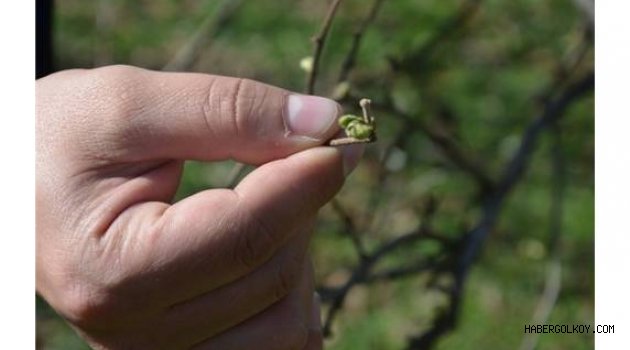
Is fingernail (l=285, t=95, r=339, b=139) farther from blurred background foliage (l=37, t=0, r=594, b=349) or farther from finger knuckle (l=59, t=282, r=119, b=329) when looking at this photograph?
blurred background foliage (l=37, t=0, r=594, b=349)

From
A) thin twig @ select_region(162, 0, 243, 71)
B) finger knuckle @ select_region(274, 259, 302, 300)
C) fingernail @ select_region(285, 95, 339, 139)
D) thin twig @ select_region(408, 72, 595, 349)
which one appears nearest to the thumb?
fingernail @ select_region(285, 95, 339, 139)

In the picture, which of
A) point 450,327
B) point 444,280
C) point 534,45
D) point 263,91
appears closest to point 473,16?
point 534,45

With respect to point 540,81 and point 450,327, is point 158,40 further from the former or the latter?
point 450,327

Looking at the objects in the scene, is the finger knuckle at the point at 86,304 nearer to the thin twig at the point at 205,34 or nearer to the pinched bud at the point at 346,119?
the pinched bud at the point at 346,119

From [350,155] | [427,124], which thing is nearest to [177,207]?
[350,155]

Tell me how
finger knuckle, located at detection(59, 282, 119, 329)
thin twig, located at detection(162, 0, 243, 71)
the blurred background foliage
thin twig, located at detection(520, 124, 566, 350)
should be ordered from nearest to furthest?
finger knuckle, located at detection(59, 282, 119, 329) → thin twig, located at detection(520, 124, 566, 350) → the blurred background foliage → thin twig, located at detection(162, 0, 243, 71)

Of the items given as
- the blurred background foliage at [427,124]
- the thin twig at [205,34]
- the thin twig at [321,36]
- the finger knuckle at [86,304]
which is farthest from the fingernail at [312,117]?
the thin twig at [205,34]
